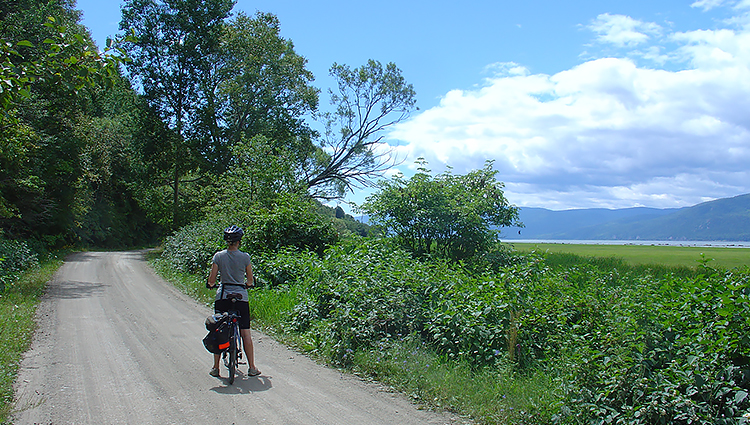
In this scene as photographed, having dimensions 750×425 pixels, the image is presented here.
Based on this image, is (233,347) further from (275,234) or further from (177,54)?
(177,54)

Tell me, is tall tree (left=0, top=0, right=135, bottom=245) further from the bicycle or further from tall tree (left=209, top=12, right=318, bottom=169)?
tall tree (left=209, top=12, right=318, bottom=169)

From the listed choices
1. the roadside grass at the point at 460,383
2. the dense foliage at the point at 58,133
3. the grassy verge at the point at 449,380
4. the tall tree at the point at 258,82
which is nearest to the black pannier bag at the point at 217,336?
the grassy verge at the point at 449,380

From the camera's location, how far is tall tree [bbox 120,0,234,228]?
107 ft

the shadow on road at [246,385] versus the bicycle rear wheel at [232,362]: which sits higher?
the bicycle rear wheel at [232,362]

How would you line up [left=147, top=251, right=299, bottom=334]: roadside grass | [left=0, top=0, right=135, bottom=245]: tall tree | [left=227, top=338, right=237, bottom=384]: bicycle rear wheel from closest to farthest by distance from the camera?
[left=0, top=0, right=135, bottom=245]: tall tree < [left=227, top=338, right=237, bottom=384]: bicycle rear wheel < [left=147, top=251, right=299, bottom=334]: roadside grass

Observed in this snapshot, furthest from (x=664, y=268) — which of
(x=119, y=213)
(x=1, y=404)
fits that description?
(x=119, y=213)

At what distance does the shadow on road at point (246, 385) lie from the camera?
231 inches

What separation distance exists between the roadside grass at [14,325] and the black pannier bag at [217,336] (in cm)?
219

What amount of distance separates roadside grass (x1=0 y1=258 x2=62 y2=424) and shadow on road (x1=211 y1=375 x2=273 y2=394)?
2269mm

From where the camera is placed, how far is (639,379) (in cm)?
441

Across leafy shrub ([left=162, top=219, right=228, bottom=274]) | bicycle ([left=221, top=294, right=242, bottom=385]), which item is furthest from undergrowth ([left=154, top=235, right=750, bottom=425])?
leafy shrub ([left=162, top=219, right=228, bottom=274])

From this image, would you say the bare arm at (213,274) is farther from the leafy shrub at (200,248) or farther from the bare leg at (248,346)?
the leafy shrub at (200,248)

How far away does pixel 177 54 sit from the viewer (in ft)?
107

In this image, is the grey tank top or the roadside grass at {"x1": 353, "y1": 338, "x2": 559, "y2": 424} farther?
the grey tank top
